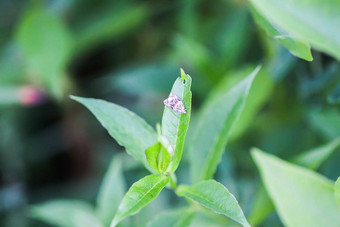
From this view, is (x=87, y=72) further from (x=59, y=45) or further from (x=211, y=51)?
(x=211, y=51)

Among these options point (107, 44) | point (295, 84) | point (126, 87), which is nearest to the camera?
point (295, 84)

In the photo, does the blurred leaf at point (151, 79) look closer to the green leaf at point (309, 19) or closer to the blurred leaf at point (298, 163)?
the blurred leaf at point (298, 163)

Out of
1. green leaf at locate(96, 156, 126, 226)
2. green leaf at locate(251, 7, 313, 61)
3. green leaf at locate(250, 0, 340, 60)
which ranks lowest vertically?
green leaf at locate(96, 156, 126, 226)

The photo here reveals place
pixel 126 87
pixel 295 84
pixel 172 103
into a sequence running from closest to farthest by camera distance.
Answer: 1. pixel 172 103
2. pixel 295 84
3. pixel 126 87

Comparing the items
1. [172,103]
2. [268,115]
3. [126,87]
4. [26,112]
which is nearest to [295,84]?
[268,115]

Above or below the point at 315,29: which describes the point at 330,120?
below

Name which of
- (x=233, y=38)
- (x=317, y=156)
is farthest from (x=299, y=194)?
(x=233, y=38)

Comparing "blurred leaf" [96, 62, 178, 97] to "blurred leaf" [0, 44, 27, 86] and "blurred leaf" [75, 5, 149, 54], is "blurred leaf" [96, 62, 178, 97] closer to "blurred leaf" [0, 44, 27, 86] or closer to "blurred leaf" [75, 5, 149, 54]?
"blurred leaf" [75, 5, 149, 54]

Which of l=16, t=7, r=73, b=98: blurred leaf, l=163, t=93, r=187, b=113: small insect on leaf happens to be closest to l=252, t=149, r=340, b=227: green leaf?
l=163, t=93, r=187, b=113: small insect on leaf
